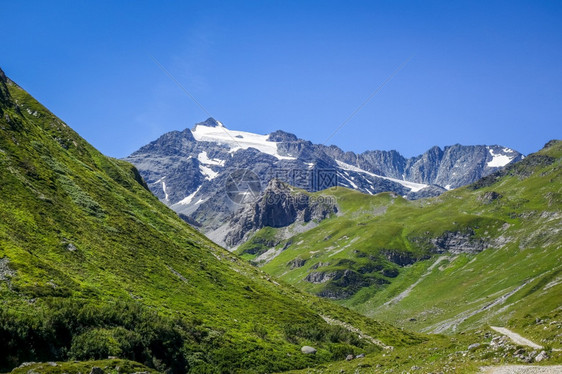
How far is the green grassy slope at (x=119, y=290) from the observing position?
130 feet

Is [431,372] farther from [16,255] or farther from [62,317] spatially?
[16,255]

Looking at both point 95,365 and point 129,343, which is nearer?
point 95,365

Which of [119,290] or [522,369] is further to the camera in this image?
[119,290]

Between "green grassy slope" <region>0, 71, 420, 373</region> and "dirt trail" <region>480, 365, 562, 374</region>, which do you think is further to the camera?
"green grassy slope" <region>0, 71, 420, 373</region>

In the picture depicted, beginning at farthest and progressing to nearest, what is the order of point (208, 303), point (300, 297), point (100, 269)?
point (300, 297) < point (208, 303) < point (100, 269)

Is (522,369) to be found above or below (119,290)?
below

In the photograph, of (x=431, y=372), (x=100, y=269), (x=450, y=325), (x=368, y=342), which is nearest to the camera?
(x=431, y=372)

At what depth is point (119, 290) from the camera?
5678 cm

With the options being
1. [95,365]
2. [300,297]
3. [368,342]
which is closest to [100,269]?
[95,365]

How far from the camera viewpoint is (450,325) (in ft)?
519

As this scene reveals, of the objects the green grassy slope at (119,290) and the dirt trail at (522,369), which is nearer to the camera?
the dirt trail at (522,369)

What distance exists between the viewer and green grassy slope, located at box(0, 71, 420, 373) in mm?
39656

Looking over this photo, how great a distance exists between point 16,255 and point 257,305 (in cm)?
4515

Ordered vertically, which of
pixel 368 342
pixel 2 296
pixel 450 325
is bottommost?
pixel 450 325
